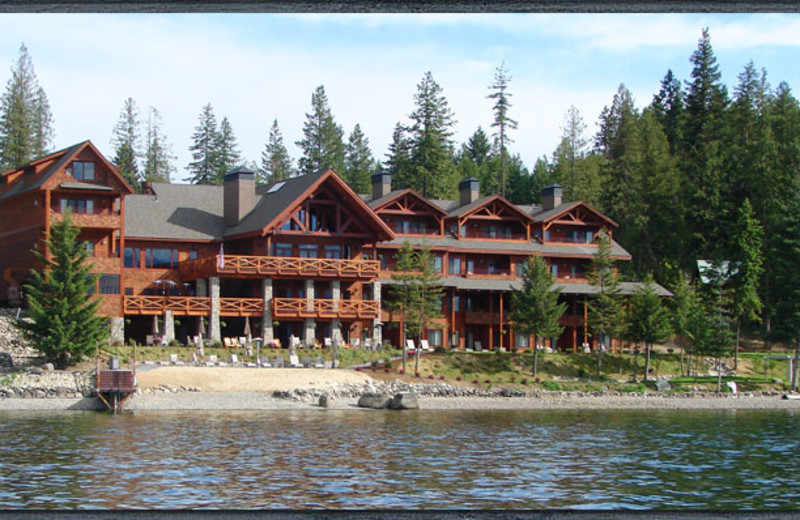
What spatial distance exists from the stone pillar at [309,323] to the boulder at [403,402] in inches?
374

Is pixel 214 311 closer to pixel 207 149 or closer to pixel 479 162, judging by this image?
pixel 207 149

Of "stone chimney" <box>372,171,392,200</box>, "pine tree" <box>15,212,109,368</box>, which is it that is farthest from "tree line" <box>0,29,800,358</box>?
"pine tree" <box>15,212,109,368</box>

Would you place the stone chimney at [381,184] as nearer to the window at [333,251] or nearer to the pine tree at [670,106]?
the window at [333,251]

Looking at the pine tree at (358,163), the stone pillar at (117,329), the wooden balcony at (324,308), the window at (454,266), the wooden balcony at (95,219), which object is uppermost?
the pine tree at (358,163)

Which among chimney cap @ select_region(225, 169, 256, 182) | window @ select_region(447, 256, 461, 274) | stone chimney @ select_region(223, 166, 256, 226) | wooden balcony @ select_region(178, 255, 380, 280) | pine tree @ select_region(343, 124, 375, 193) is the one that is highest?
pine tree @ select_region(343, 124, 375, 193)

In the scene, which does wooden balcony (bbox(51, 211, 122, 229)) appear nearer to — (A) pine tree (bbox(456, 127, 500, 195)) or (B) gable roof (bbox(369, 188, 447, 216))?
(B) gable roof (bbox(369, 188, 447, 216))

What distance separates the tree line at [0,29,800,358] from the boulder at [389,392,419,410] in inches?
1001

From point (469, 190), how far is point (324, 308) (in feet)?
56.9

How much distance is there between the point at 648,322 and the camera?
51.1 metres

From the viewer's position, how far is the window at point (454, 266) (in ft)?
188

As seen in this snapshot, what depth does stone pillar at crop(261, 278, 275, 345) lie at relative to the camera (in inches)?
1833

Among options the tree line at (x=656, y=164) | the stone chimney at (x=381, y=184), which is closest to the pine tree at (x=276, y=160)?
the tree line at (x=656, y=164)

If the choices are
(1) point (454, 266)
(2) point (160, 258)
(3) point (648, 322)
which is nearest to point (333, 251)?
(2) point (160, 258)

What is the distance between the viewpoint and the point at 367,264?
4912 cm
